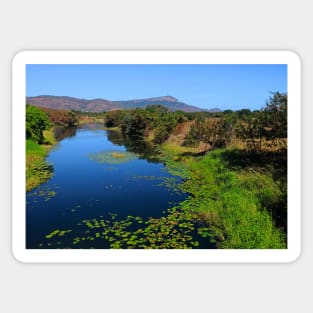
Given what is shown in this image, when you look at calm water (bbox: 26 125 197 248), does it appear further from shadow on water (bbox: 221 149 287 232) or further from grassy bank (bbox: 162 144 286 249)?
shadow on water (bbox: 221 149 287 232)

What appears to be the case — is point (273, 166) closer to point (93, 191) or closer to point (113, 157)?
point (93, 191)

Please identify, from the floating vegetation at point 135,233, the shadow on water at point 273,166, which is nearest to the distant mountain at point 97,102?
the shadow on water at point 273,166

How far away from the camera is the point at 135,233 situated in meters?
5.35

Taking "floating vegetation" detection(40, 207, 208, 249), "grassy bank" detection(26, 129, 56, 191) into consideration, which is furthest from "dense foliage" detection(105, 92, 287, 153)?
"grassy bank" detection(26, 129, 56, 191)

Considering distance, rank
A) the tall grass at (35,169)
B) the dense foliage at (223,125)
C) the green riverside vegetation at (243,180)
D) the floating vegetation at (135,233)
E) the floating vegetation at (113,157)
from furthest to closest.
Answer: the floating vegetation at (113,157) < the tall grass at (35,169) < the dense foliage at (223,125) < the floating vegetation at (135,233) < the green riverside vegetation at (243,180)

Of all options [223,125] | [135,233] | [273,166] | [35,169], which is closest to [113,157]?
[223,125]

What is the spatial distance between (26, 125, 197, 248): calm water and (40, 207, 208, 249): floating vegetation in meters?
0.10

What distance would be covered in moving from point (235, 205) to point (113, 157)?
589 centimetres

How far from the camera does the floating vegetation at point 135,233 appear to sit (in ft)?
16.4

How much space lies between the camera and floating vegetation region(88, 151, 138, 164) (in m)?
10.4

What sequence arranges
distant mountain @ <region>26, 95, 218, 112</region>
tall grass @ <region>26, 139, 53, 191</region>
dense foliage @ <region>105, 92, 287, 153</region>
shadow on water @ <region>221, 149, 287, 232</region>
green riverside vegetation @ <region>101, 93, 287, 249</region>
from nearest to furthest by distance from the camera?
shadow on water @ <region>221, 149, 287, 232</region>, green riverside vegetation @ <region>101, 93, 287, 249</region>, dense foliage @ <region>105, 92, 287, 153</region>, tall grass @ <region>26, 139, 53, 191</region>, distant mountain @ <region>26, 95, 218, 112</region>

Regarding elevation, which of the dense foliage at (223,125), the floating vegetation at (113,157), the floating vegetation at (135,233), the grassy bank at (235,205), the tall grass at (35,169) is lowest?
the floating vegetation at (135,233)

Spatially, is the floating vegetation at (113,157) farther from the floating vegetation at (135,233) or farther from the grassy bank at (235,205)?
the floating vegetation at (135,233)
